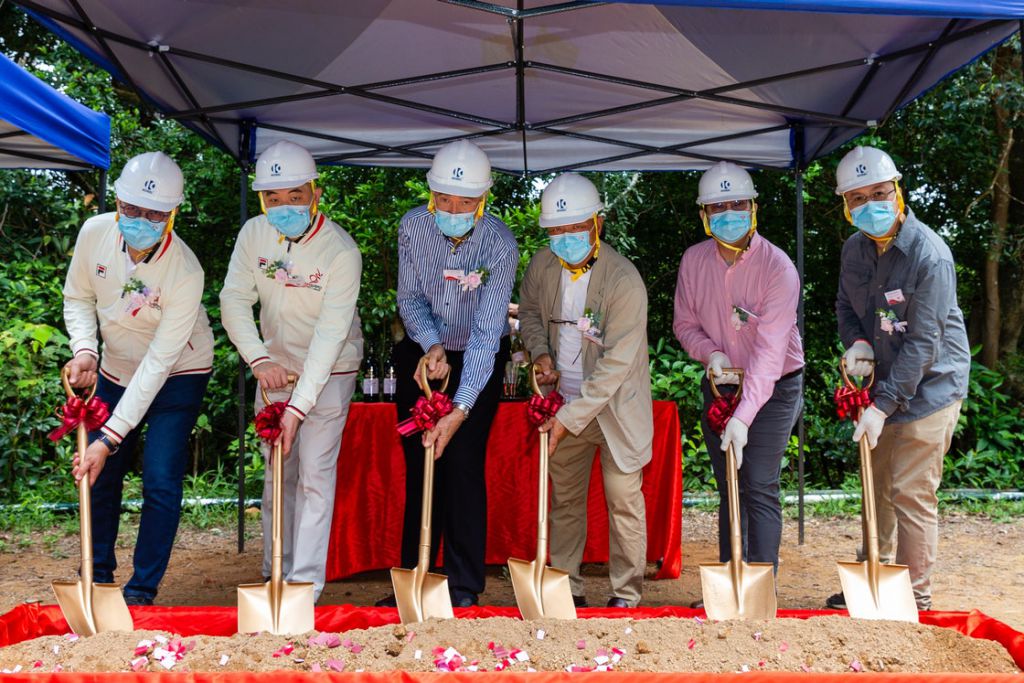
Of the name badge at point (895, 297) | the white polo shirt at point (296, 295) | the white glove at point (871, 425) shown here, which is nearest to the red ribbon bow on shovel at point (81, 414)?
the white polo shirt at point (296, 295)

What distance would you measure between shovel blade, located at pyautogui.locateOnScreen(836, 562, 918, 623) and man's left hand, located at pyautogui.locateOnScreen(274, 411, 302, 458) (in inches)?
81.1

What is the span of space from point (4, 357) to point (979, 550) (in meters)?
6.45

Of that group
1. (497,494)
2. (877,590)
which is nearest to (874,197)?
(877,590)

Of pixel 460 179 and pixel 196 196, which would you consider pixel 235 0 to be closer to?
pixel 460 179

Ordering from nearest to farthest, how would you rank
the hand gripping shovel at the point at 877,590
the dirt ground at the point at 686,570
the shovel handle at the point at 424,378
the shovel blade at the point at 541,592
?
1. the hand gripping shovel at the point at 877,590
2. the shovel blade at the point at 541,592
3. the shovel handle at the point at 424,378
4. the dirt ground at the point at 686,570

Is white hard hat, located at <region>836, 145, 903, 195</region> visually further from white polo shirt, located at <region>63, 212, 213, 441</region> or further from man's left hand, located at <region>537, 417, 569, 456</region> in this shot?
white polo shirt, located at <region>63, 212, 213, 441</region>

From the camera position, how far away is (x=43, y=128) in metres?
4.60

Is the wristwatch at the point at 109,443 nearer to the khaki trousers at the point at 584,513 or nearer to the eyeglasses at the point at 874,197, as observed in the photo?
the khaki trousers at the point at 584,513

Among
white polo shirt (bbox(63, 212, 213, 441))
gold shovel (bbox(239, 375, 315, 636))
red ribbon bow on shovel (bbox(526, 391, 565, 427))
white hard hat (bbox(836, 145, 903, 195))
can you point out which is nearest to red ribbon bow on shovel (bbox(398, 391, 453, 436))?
red ribbon bow on shovel (bbox(526, 391, 565, 427))

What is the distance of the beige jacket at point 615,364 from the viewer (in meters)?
4.07

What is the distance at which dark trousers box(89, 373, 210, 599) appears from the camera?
13.4ft

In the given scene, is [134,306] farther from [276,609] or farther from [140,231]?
[276,609]

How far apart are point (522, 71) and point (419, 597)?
2.31 metres

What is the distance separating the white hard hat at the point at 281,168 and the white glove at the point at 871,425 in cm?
240
